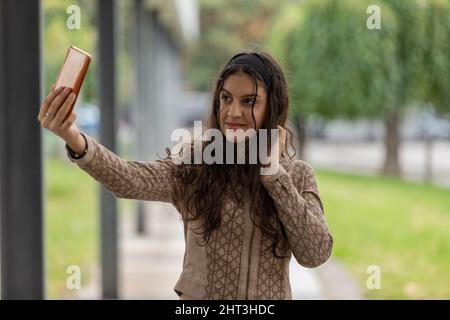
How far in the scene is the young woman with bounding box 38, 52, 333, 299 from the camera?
1.08m

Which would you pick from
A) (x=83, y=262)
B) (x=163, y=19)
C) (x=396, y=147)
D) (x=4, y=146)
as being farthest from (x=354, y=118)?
(x=4, y=146)

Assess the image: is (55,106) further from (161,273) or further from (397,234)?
(397,234)

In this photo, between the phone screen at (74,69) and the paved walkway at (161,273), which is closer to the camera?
the phone screen at (74,69)

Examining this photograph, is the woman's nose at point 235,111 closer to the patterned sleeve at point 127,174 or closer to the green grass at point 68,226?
the patterned sleeve at point 127,174

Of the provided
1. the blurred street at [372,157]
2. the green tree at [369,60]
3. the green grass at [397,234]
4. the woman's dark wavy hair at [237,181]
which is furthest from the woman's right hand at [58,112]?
the blurred street at [372,157]

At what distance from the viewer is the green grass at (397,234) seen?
434 cm

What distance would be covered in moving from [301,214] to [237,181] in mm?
116

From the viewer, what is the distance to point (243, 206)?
1.10 m

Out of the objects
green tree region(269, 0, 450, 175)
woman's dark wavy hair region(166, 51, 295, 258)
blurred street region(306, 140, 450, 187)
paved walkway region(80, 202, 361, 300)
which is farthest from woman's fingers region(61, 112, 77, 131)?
blurred street region(306, 140, 450, 187)

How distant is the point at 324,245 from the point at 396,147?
918 centimetres

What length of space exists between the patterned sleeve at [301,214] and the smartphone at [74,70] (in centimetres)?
30

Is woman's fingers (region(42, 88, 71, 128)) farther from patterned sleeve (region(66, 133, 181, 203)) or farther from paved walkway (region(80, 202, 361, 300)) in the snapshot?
→ paved walkway (region(80, 202, 361, 300))

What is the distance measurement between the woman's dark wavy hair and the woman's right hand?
0.22 m

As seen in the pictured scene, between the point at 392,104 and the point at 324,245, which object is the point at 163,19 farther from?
the point at 324,245
